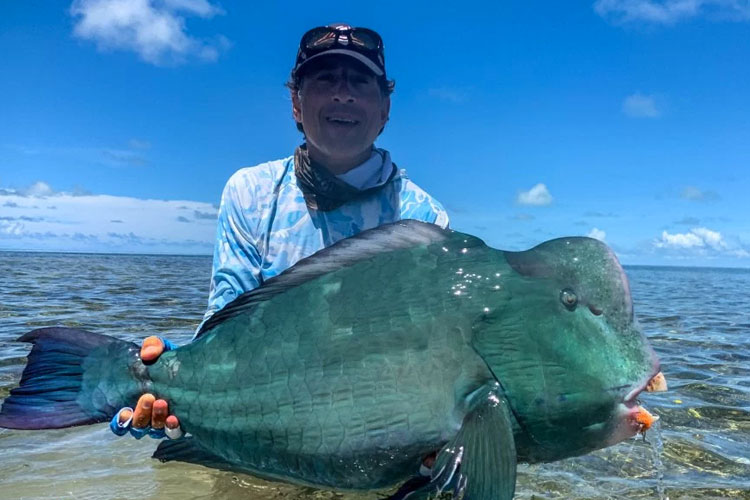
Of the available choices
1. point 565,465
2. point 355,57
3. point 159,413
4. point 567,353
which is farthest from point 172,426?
point 565,465

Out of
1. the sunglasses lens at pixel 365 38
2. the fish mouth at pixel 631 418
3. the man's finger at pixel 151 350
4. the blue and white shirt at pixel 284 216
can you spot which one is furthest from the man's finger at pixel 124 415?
the sunglasses lens at pixel 365 38

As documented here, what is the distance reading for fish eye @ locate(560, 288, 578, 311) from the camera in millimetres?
2195

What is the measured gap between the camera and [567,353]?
2121 mm

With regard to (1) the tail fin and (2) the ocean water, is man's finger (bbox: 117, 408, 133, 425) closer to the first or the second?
(1) the tail fin

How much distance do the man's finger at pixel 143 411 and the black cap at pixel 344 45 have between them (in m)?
2.06

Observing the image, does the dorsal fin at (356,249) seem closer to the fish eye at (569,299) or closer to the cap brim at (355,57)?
the fish eye at (569,299)

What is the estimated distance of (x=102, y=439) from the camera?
4.23 metres

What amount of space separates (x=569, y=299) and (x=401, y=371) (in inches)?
26.1

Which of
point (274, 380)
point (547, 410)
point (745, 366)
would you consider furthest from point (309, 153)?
point (745, 366)

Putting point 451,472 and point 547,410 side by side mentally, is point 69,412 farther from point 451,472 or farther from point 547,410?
point 547,410

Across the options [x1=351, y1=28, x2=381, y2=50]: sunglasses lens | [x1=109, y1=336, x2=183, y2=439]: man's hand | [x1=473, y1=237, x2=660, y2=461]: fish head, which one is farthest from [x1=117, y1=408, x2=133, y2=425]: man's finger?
[x1=351, y1=28, x2=381, y2=50]: sunglasses lens

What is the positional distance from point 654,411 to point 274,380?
4.06 metres

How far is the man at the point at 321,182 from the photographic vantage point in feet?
11.5

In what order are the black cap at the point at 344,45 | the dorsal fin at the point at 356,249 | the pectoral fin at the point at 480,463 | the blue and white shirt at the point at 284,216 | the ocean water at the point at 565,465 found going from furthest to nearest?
the blue and white shirt at the point at 284,216
the black cap at the point at 344,45
the ocean water at the point at 565,465
the dorsal fin at the point at 356,249
the pectoral fin at the point at 480,463
